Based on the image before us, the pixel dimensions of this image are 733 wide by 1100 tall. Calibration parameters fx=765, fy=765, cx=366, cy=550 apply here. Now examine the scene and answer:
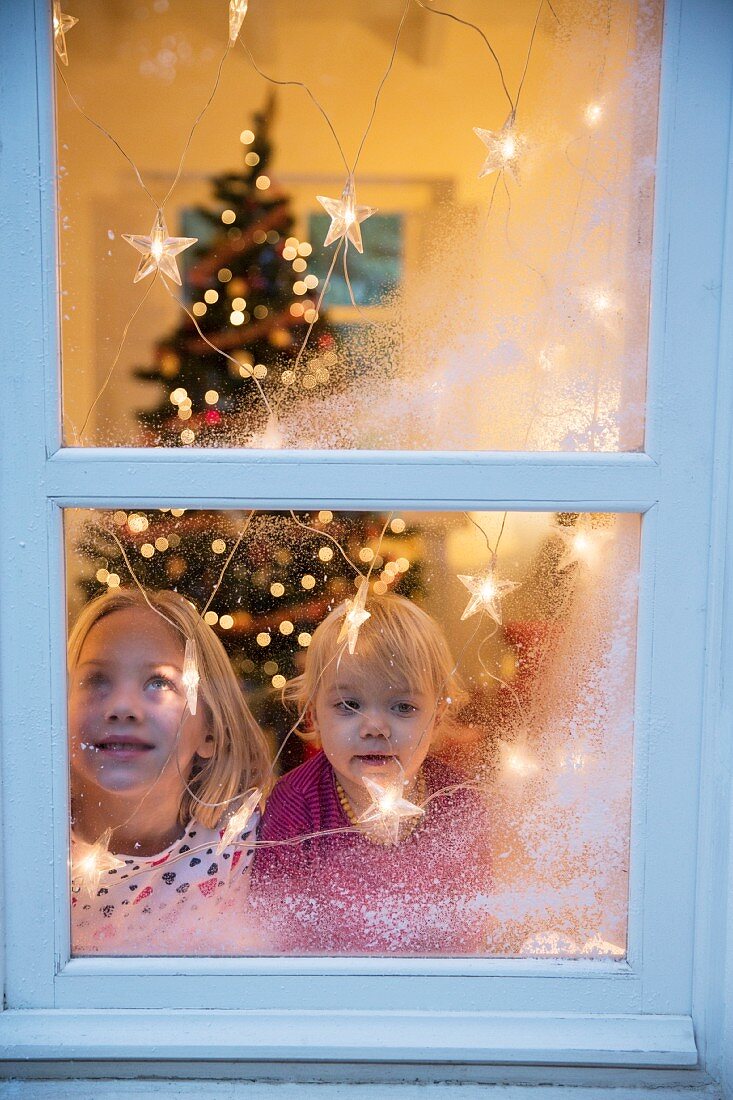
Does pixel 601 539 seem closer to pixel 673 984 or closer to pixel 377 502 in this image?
pixel 377 502

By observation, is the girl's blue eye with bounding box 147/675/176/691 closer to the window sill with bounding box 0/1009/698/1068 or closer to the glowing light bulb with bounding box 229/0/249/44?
the window sill with bounding box 0/1009/698/1068

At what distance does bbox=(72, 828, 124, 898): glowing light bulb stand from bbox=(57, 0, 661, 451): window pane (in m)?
0.44

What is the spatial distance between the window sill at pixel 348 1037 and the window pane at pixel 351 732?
65mm

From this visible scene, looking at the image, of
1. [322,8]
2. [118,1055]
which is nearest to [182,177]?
[322,8]

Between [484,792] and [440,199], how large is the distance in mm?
645

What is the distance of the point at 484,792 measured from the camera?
33.7 inches

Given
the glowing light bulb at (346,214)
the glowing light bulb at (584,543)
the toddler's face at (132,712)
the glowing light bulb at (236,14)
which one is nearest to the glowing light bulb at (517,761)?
the glowing light bulb at (584,543)

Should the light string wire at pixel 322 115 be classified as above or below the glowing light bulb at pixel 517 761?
above

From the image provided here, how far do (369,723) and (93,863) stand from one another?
34cm

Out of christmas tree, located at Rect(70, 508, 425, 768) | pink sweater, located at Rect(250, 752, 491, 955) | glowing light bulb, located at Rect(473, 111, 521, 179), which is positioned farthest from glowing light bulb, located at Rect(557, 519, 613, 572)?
glowing light bulb, located at Rect(473, 111, 521, 179)

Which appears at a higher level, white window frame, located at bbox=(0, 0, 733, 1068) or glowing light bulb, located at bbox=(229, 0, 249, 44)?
glowing light bulb, located at bbox=(229, 0, 249, 44)

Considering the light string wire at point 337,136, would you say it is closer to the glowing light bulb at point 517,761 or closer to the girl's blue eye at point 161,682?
the girl's blue eye at point 161,682

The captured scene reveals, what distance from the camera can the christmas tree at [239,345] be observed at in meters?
0.81

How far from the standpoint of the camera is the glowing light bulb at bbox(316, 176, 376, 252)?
2.65ft
